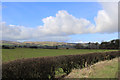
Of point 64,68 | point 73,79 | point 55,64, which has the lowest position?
point 73,79

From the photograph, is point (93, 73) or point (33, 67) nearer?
point (33, 67)

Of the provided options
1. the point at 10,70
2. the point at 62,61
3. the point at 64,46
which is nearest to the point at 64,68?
the point at 62,61

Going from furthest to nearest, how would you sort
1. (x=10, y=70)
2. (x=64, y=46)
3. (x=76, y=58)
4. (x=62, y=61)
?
(x=64, y=46) < (x=76, y=58) < (x=62, y=61) < (x=10, y=70)

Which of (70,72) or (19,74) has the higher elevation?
(19,74)

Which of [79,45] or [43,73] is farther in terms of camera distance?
[79,45]

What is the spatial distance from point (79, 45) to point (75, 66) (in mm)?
19810

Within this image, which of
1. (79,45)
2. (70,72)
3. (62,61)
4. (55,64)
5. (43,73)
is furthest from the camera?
(79,45)

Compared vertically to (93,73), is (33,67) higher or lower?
higher

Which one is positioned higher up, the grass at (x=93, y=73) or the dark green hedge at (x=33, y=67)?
the dark green hedge at (x=33, y=67)

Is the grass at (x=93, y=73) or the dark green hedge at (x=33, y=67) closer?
the dark green hedge at (x=33, y=67)

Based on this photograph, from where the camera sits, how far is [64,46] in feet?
79.8

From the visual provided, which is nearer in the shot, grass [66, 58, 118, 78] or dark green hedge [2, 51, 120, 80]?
dark green hedge [2, 51, 120, 80]

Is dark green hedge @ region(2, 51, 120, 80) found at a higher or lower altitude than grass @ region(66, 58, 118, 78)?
higher

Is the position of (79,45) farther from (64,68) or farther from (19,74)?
(19,74)
